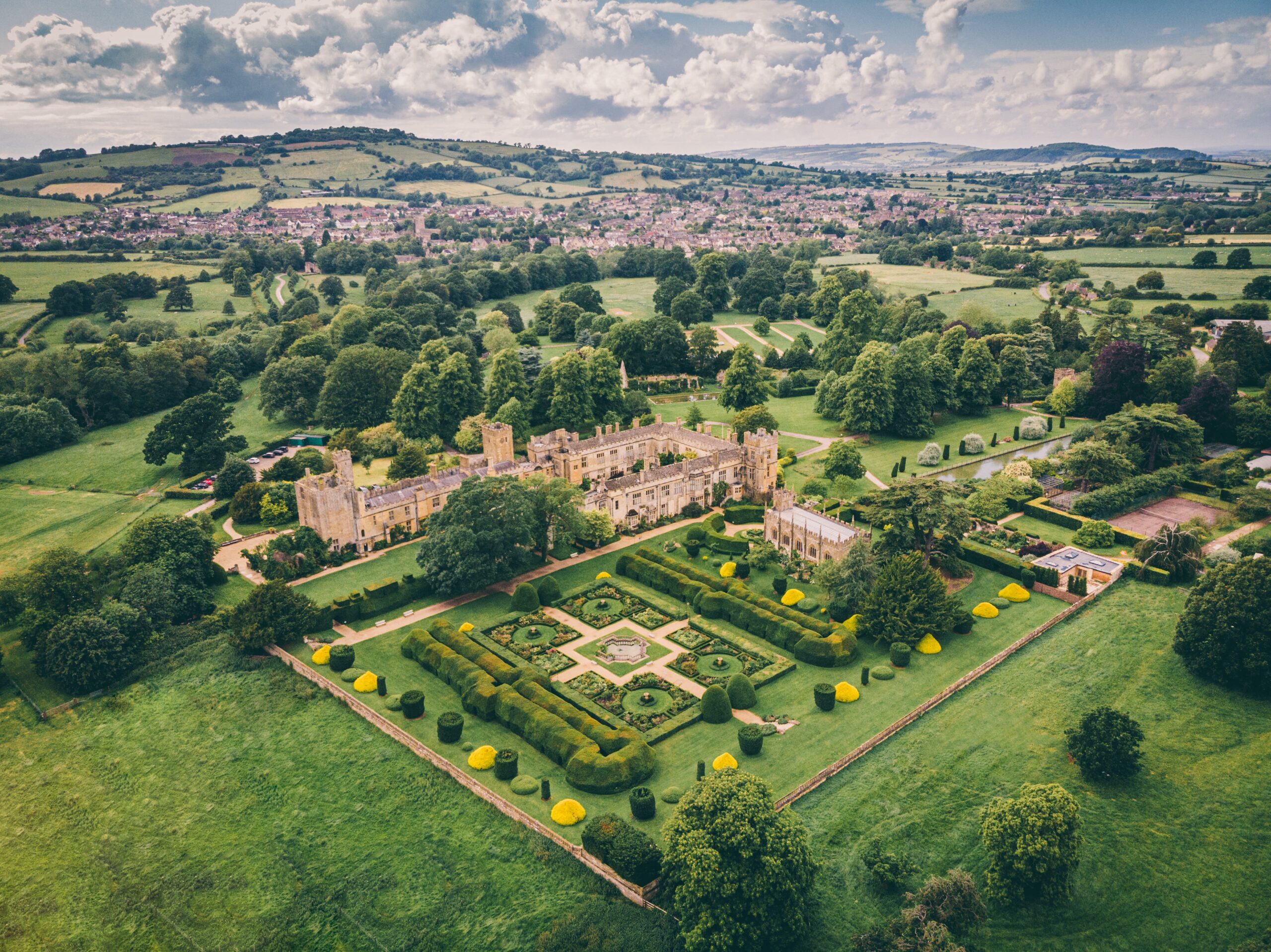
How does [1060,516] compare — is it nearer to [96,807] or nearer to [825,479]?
[825,479]

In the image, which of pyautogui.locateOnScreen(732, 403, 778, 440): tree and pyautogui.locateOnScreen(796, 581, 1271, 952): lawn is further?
pyautogui.locateOnScreen(732, 403, 778, 440): tree

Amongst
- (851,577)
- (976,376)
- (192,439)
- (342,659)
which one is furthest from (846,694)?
(192,439)

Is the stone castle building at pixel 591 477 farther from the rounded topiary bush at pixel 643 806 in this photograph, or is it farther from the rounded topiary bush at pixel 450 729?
the rounded topiary bush at pixel 643 806

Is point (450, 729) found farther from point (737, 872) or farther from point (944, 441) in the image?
point (944, 441)

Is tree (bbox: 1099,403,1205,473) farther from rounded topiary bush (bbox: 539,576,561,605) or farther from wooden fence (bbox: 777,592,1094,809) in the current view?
rounded topiary bush (bbox: 539,576,561,605)

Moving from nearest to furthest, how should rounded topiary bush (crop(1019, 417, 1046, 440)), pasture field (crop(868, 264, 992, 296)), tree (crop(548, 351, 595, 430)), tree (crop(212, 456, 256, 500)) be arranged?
1. tree (crop(212, 456, 256, 500))
2. rounded topiary bush (crop(1019, 417, 1046, 440))
3. tree (crop(548, 351, 595, 430))
4. pasture field (crop(868, 264, 992, 296))

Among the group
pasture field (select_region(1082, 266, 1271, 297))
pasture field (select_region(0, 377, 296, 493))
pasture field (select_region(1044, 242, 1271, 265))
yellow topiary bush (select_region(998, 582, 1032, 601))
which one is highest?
pasture field (select_region(1044, 242, 1271, 265))

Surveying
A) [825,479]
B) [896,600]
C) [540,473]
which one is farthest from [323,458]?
[896,600]

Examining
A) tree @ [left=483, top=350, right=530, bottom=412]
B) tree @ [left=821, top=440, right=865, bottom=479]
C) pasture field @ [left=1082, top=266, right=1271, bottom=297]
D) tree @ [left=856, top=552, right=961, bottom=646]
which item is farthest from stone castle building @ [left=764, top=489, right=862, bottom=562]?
pasture field @ [left=1082, top=266, right=1271, bottom=297]
